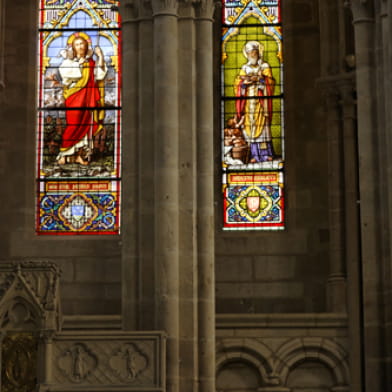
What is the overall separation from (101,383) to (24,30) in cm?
964

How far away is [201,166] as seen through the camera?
70.1 feet

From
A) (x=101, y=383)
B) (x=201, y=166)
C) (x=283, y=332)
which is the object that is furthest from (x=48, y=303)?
(x=283, y=332)

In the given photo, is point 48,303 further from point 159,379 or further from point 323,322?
point 323,322

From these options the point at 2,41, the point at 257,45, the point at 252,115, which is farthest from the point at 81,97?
the point at 257,45

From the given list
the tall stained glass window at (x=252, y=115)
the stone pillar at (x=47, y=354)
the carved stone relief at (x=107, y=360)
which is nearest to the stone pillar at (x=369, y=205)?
the carved stone relief at (x=107, y=360)

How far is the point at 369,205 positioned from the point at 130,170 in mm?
3677

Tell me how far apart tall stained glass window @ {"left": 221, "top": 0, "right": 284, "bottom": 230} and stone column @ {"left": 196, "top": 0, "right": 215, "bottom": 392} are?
16.1 feet

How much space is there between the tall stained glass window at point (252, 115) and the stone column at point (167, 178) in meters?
5.21

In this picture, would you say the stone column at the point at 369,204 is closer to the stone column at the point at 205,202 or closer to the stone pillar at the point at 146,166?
the stone column at the point at 205,202

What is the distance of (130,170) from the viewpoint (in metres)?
21.5

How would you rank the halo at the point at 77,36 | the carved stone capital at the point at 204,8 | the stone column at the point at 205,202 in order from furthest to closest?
1. the halo at the point at 77,36
2. the carved stone capital at the point at 204,8
3. the stone column at the point at 205,202

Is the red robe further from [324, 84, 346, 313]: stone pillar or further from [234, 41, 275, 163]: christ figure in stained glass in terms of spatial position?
[324, 84, 346, 313]: stone pillar

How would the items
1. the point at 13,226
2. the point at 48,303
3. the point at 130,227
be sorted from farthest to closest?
the point at 13,226 < the point at 130,227 < the point at 48,303

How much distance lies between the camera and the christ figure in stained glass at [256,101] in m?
26.7
